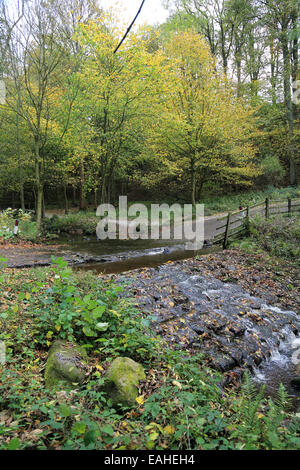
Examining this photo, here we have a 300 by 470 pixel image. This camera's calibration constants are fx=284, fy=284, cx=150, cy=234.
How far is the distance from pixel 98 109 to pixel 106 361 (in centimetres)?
1375

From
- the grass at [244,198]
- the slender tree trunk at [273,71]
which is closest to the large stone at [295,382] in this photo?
the grass at [244,198]

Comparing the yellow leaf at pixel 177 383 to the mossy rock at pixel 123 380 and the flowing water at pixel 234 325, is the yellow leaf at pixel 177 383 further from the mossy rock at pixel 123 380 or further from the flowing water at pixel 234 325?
the flowing water at pixel 234 325

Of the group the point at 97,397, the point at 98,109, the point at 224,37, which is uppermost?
the point at 224,37

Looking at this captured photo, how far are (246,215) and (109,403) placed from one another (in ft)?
35.8

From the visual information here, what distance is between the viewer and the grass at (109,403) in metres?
2.28

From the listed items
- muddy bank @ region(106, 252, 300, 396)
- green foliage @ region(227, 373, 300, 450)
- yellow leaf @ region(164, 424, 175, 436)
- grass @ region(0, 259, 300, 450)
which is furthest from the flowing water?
yellow leaf @ region(164, 424, 175, 436)

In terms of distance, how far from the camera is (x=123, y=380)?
9.90 ft

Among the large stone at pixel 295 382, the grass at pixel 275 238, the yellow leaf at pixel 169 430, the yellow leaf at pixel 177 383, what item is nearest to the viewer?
the yellow leaf at pixel 169 430

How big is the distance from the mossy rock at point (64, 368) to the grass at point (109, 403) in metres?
0.10

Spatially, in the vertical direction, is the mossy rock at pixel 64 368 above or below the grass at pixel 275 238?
below
